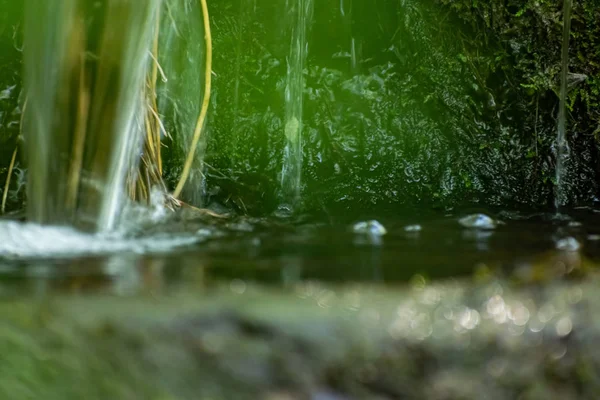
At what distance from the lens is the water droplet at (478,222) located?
6.06ft

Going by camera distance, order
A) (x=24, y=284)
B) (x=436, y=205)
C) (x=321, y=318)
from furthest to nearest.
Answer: (x=436, y=205)
(x=24, y=284)
(x=321, y=318)

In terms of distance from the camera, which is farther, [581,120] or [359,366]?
[581,120]

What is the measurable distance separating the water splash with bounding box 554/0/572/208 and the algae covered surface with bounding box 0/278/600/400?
2171mm

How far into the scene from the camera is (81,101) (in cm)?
175

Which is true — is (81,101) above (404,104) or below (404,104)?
below

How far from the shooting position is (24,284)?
3.22 ft

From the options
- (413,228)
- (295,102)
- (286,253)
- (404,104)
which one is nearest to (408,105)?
(404,104)

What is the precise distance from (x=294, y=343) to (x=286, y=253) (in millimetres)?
466

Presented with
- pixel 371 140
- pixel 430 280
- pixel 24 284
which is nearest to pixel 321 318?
pixel 430 280

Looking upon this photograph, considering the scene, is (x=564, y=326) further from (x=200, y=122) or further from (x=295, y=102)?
(x=295, y=102)

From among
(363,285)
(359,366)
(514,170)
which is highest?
(514,170)

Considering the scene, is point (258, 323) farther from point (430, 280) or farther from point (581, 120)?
point (581, 120)

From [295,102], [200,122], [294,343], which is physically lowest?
[294,343]

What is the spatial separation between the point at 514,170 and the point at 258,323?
251 cm
